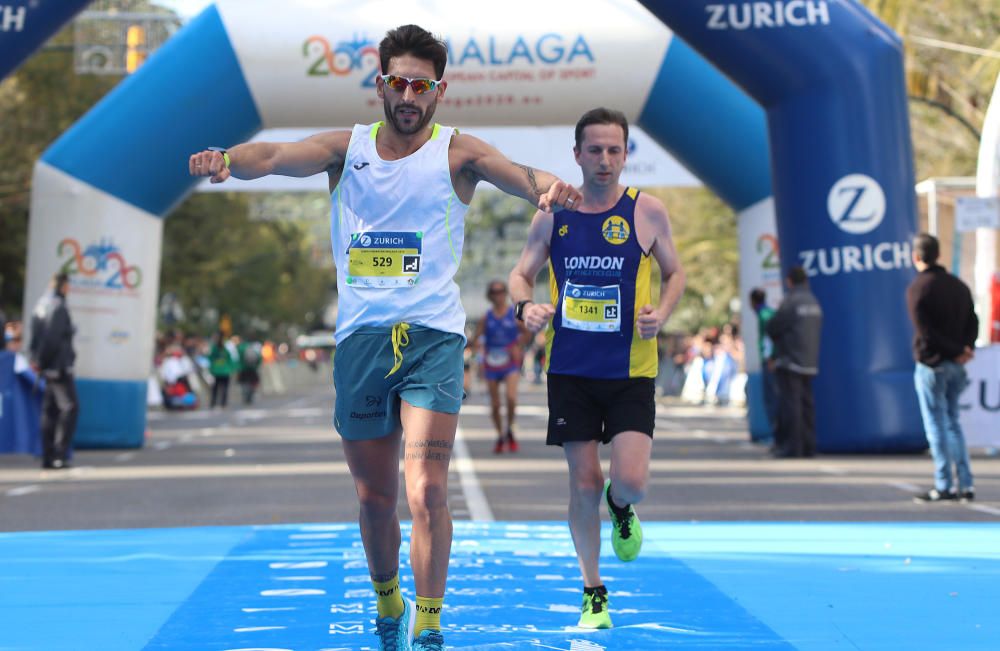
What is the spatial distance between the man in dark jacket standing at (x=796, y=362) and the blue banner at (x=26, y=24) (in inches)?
287

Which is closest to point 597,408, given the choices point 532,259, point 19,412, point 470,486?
point 532,259

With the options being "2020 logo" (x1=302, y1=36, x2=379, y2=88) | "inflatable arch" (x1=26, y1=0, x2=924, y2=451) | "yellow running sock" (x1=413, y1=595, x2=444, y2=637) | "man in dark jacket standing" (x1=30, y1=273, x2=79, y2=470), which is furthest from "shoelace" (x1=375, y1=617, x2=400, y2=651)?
"2020 logo" (x1=302, y1=36, x2=379, y2=88)

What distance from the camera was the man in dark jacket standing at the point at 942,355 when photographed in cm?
1231

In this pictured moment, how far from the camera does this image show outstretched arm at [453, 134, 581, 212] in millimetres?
5543

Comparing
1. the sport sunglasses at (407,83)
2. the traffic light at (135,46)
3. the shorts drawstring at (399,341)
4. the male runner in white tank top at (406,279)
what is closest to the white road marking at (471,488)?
the male runner in white tank top at (406,279)

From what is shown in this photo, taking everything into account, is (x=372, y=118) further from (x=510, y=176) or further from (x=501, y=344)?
(x=510, y=176)

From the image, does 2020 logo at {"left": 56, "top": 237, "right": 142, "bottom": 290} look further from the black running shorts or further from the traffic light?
the black running shorts

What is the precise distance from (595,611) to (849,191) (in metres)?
10.9

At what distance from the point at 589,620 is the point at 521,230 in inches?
4889

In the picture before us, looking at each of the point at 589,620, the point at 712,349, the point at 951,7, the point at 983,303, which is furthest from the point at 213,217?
the point at 589,620

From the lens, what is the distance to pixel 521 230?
428ft

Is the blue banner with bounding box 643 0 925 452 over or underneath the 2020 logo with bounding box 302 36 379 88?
underneath

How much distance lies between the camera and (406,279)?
5.79 m

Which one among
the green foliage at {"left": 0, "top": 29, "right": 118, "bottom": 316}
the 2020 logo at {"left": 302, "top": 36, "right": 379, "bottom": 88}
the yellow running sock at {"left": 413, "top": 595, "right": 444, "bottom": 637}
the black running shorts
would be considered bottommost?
the yellow running sock at {"left": 413, "top": 595, "right": 444, "bottom": 637}
